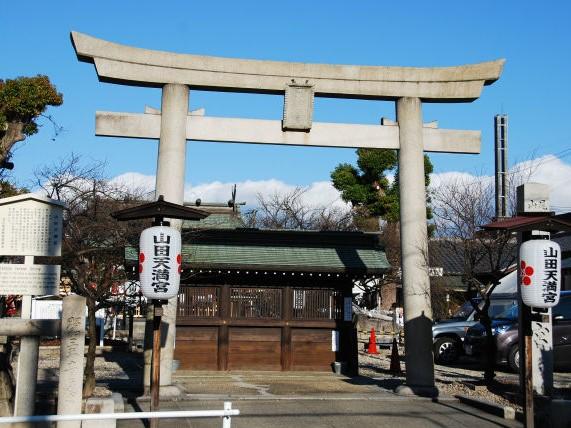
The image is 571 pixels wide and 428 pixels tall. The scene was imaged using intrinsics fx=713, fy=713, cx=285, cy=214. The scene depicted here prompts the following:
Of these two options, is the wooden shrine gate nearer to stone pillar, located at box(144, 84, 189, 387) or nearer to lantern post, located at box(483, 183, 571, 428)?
stone pillar, located at box(144, 84, 189, 387)

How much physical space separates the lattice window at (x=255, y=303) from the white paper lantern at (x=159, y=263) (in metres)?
7.40

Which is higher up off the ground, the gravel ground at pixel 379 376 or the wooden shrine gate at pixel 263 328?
the wooden shrine gate at pixel 263 328

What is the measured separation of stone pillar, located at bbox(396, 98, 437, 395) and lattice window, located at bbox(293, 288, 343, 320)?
415 cm

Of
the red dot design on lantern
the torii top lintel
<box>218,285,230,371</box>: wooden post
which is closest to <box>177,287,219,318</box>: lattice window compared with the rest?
<box>218,285,230,371</box>: wooden post

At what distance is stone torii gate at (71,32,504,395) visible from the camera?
48.4 feet

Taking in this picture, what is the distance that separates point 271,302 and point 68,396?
9345 millimetres

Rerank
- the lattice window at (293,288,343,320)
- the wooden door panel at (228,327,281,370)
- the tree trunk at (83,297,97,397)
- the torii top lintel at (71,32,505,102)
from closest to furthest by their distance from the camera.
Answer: the tree trunk at (83,297,97,397), the torii top lintel at (71,32,505,102), the wooden door panel at (228,327,281,370), the lattice window at (293,288,343,320)

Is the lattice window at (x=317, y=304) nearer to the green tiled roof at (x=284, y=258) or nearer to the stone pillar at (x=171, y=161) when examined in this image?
the green tiled roof at (x=284, y=258)

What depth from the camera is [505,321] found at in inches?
802

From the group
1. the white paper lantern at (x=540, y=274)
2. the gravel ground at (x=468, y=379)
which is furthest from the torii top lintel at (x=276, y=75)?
the gravel ground at (x=468, y=379)

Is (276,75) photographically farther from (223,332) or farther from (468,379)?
(468,379)

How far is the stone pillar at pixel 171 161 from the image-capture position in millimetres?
14273

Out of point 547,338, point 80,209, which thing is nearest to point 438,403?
point 547,338

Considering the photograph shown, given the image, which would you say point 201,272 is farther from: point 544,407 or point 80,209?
point 544,407
